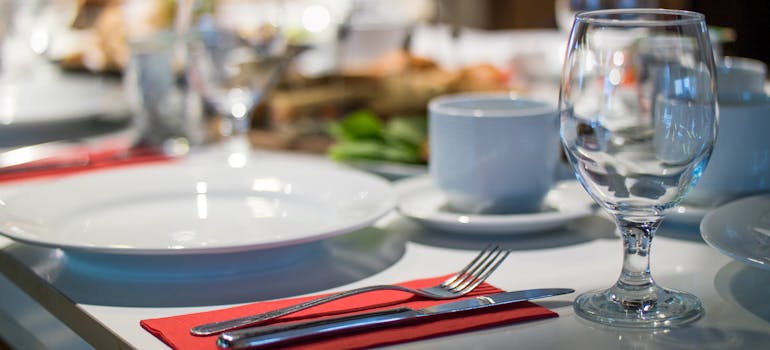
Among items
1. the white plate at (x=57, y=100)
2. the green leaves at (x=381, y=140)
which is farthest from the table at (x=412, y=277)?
the white plate at (x=57, y=100)

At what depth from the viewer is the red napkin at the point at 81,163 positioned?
102 cm

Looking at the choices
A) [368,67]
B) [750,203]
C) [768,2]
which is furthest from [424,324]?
[768,2]

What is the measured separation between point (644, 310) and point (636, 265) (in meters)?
0.03

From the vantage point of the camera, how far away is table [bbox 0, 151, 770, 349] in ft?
1.60

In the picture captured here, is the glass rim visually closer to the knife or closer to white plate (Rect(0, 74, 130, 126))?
the knife

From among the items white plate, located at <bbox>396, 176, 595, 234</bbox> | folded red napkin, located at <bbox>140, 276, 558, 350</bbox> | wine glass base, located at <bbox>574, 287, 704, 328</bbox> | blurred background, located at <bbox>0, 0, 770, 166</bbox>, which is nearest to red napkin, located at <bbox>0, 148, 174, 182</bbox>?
blurred background, located at <bbox>0, 0, 770, 166</bbox>

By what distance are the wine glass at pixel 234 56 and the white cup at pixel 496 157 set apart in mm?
375

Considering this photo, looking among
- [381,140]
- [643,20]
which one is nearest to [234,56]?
[381,140]

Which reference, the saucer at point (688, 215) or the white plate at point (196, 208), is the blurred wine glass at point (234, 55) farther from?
the saucer at point (688, 215)

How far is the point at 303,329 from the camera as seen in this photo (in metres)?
0.47

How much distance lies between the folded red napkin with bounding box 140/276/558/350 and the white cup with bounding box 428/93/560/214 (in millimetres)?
174

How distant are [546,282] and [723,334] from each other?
0.13 m

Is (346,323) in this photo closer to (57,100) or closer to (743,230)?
(743,230)

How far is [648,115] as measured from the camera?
0.52 metres
